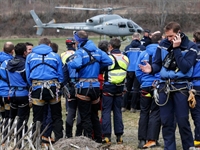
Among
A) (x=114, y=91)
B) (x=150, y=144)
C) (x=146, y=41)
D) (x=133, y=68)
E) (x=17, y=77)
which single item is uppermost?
(x=146, y=41)

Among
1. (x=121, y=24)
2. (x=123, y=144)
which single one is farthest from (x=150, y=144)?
(x=121, y=24)

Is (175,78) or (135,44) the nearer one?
(175,78)

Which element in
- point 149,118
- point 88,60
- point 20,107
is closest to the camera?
point 88,60

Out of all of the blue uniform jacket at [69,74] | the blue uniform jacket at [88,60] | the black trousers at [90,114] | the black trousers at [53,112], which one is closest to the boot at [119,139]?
the black trousers at [90,114]

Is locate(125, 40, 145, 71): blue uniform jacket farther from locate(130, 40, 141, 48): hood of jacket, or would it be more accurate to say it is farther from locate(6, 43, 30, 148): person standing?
locate(6, 43, 30, 148): person standing

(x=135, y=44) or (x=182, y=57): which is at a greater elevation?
(x=182, y=57)

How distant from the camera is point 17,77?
8016 mm

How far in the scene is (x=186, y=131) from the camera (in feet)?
21.5

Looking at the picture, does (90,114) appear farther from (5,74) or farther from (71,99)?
(5,74)

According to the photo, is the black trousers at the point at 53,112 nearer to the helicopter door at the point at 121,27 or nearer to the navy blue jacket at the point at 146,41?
the navy blue jacket at the point at 146,41

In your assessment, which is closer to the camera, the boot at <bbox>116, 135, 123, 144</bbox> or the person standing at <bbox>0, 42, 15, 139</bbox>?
the person standing at <bbox>0, 42, 15, 139</bbox>

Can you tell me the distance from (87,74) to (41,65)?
790mm

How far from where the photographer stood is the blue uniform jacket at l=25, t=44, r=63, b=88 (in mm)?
7477

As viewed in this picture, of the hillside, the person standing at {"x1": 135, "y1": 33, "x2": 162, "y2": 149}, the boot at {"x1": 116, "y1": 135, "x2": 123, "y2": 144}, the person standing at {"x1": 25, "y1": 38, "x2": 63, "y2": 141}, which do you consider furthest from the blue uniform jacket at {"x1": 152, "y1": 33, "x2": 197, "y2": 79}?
the hillside
